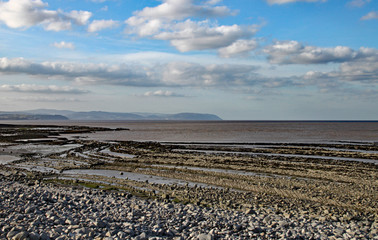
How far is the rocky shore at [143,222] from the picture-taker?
10.2 meters

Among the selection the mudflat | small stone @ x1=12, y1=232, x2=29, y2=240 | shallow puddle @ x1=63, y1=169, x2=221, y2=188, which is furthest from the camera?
shallow puddle @ x1=63, y1=169, x2=221, y2=188

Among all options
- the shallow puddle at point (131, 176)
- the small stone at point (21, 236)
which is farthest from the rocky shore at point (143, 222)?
the shallow puddle at point (131, 176)

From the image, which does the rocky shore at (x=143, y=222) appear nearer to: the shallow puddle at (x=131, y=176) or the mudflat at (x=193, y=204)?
the mudflat at (x=193, y=204)

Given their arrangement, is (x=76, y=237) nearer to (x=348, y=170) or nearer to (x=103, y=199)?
(x=103, y=199)

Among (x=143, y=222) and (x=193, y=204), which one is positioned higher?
(x=143, y=222)

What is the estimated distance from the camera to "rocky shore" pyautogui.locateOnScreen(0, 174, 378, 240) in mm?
10172

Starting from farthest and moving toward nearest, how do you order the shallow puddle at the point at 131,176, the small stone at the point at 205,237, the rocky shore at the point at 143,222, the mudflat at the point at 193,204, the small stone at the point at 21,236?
the shallow puddle at the point at 131,176
the mudflat at the point at 193,204
the rocky shore at the point at 143,222
the small stone at the point at 205,237
the small stone at the point at 21,236

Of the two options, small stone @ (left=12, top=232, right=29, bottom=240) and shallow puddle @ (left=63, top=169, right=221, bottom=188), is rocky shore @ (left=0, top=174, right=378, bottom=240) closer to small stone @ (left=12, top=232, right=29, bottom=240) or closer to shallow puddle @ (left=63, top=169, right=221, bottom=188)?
small stone @ (left=12, top=232, right=29, bottom=240)

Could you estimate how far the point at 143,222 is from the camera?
461 inches

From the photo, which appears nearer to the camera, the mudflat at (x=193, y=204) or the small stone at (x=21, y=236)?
→ the small stone at (x=21, y=236)

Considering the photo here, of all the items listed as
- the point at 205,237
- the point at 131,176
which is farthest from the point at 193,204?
the point at 131,176

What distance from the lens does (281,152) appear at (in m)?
41.2

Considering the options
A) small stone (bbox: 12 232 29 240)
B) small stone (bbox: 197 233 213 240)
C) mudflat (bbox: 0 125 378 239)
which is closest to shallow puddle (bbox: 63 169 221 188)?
mudflat (bbox: 0 125 378 239)

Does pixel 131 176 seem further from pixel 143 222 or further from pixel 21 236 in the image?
pixel 21 236
